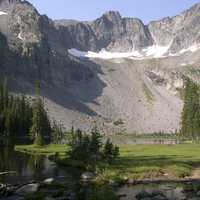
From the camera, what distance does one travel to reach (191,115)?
184 m

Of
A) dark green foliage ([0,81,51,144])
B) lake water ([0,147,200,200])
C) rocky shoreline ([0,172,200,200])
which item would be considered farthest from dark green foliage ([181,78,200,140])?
rocky shoreline ([0,172,200,200])

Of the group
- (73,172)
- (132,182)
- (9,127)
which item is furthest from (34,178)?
(9,127)

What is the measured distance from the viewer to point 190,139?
192m

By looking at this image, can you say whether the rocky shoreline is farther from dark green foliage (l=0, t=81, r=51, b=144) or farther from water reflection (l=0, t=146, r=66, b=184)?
dark green foliage (l=0, t=81, r=51, b=144)

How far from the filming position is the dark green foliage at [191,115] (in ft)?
586

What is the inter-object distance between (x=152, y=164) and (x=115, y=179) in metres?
14.6

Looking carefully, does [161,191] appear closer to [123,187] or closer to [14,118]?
[123,187]

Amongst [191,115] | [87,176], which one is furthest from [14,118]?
[87,176]

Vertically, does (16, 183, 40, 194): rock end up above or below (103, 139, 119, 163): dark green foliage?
below

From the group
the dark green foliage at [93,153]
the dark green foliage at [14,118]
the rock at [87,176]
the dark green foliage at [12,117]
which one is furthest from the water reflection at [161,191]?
the dark green foliage at [12,117]

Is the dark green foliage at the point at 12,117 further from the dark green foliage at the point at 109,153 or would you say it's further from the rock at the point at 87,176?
the rock at the point at 87,176

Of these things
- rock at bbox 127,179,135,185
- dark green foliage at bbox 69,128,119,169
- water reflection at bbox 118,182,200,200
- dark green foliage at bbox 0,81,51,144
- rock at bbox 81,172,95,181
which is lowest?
water reflection at bbox 118,182,200,200

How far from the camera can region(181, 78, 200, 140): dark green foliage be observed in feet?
586

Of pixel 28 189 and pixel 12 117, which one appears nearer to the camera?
pixel 28 189
